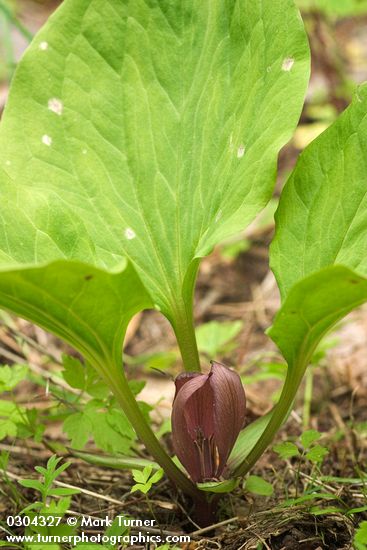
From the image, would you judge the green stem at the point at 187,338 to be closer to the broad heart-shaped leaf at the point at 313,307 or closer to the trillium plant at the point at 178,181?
the trillium plant at the point at 178,181

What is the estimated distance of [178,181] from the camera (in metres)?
1.32

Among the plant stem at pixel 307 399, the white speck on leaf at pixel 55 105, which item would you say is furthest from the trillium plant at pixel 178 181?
the plant stem at pixel 307 399

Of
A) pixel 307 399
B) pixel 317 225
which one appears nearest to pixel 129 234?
pixel 317 225

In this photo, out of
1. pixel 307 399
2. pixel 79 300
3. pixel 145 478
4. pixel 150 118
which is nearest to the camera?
pixel 79 300

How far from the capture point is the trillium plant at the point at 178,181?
1133 mm

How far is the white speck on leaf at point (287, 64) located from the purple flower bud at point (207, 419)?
Result: 53cm

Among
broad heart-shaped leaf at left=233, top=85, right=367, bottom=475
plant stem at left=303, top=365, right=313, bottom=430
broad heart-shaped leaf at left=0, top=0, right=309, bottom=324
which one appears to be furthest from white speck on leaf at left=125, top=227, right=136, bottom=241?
plant stem at left=303, top=365, right=313, bottom=430

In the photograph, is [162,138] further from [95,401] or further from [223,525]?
[223,525]

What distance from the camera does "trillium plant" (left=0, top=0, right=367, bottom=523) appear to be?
1.13m

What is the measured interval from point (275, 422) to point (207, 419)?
0.13m

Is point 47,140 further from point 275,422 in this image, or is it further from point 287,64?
point 275,422

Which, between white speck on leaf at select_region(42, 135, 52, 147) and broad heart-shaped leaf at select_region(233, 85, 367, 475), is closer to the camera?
broad heart-shaped leaf at select_region(233, 85, 367, 475)

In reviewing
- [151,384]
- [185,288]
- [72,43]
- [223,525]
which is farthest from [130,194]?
[151,384]

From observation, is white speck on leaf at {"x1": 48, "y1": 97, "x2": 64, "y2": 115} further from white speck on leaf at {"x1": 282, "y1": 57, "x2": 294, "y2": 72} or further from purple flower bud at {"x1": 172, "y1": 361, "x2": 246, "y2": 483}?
purple flower bud at {"x1": 172, "y1": 361, "x2": 246, "y2": 483}
